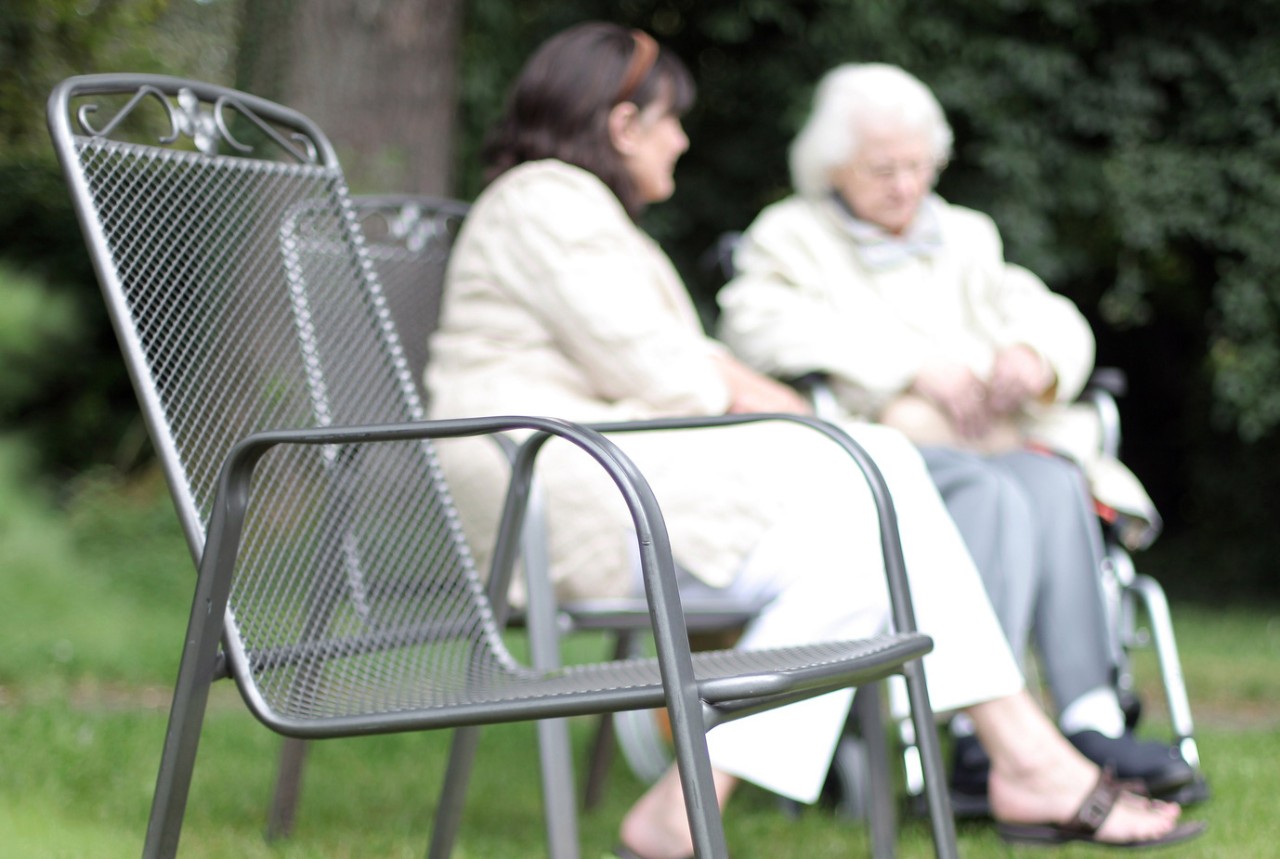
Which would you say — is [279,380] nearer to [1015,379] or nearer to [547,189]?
[547,189]

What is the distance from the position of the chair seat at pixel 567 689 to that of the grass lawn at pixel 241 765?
0.88m

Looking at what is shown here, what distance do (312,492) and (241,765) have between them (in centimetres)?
138

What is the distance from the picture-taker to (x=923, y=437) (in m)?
3.16

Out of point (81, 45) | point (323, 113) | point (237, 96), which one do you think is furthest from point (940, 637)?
point (323, 113)

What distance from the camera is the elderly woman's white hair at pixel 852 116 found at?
333 centimetres

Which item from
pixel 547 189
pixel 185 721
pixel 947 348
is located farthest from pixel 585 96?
pixel 185 721

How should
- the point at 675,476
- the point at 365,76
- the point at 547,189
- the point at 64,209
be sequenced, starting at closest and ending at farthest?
the point at 675,476 < the point at 547,189 < the point at 365,76 < the point at 64,209

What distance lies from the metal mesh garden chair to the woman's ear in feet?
2.04

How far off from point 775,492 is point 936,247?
114 centimetres

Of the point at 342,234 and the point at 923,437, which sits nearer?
the point at 342,234

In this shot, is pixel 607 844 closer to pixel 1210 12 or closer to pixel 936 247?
pixel 936 247

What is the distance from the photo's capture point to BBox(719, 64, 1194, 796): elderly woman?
288 cm

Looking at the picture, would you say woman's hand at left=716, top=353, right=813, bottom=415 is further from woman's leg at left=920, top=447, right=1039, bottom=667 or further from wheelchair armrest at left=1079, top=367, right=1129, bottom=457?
wheelchair armrest at left=1079, top=367, right=1129, bottom=457

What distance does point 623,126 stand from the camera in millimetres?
2805
